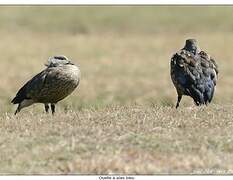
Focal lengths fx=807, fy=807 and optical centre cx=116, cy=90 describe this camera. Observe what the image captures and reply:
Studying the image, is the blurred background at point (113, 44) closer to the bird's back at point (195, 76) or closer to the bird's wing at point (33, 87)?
the bird's wing at point (33, 87)

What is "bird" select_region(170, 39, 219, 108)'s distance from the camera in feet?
40.9

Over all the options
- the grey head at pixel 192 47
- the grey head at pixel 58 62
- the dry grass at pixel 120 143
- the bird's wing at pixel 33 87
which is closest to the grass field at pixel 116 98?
the dry grass at pixel 120 143

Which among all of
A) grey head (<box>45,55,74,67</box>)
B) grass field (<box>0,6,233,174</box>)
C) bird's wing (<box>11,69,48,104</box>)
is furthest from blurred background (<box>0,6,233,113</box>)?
grey head (<box>45,55,74,67</box>)

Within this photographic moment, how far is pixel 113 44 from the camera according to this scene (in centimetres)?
3219

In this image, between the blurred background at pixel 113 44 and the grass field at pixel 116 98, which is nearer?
the grass field at pixel 116 98

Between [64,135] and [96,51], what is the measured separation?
68.1 ft

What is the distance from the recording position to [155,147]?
385 inches

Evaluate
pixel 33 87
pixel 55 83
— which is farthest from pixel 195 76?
pixel 33 87

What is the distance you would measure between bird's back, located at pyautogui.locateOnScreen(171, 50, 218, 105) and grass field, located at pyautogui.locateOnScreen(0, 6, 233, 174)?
29 centimetres

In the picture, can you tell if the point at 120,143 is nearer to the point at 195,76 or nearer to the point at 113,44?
the point at 195,76

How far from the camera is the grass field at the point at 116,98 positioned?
375 inches

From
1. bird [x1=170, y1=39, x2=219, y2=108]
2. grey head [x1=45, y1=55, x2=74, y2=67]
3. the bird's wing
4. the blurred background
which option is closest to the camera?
bird [x1=170, y1=39, x2=219, y2=108]

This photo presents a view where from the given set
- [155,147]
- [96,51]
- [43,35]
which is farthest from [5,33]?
[155,147]

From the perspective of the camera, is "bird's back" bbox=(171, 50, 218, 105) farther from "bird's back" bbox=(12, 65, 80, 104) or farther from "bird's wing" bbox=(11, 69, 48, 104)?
"bird's wing" bbox=(11, 69, 48, 104)
